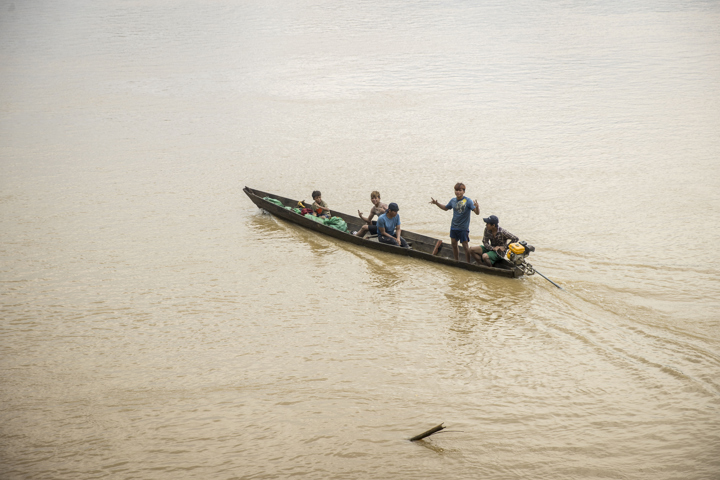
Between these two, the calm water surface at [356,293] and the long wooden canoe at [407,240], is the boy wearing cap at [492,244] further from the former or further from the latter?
the calm water surface at [356,293]

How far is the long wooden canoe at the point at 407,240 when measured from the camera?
9.34m

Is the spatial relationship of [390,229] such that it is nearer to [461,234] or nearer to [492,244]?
[461,234]

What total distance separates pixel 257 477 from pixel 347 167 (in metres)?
12.3

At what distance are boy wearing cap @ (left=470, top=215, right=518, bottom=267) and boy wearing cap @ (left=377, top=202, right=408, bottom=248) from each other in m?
1.45

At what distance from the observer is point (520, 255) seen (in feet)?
29.5

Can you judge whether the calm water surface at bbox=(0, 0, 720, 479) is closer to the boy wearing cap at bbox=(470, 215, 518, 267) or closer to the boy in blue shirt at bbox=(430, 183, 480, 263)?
the boy wearing cap at bbox=(470, 215, 518, 267)

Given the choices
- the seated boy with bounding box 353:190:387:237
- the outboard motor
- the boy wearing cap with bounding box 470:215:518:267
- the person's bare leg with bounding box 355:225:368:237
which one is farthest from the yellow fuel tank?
the person's bare leg with bounding box 355:225:368:237

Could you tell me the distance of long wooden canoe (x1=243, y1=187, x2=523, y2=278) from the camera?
9336 millimetres

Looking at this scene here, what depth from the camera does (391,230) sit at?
10531 millimetres

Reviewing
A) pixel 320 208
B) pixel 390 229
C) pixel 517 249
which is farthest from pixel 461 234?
pixel 320 208

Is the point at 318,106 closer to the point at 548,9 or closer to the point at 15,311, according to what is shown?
the point at 15,311

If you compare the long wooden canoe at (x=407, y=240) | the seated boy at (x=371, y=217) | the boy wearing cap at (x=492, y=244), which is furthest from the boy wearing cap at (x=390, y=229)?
the boy wearing cap at (x=492, y=244)

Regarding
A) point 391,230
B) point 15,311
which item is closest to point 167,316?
point 15,311

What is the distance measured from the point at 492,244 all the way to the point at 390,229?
75.5 inches
